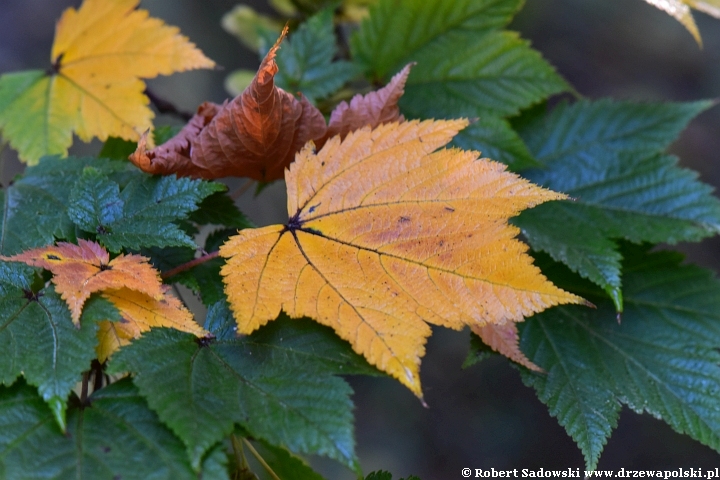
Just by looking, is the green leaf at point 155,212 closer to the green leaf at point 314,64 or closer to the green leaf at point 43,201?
the green leaf at point 43,201

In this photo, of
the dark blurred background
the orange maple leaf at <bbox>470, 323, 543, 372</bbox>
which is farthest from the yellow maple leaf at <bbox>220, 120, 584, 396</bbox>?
the dark blurred background

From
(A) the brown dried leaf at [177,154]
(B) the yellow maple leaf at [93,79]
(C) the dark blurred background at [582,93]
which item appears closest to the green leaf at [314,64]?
(B) the yellow maple leaf at [93,79]

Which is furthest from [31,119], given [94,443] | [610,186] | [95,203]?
[610,186]

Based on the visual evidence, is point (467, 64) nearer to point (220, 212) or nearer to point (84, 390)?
point (220, 212)

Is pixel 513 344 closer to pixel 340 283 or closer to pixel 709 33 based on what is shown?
pixel 340 283

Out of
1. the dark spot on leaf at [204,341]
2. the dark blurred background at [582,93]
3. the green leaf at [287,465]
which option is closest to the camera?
the dark spot on leaf at [204,341]

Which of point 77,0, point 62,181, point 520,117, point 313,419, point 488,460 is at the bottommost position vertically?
point 488,460

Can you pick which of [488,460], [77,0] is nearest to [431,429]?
[488,460]
